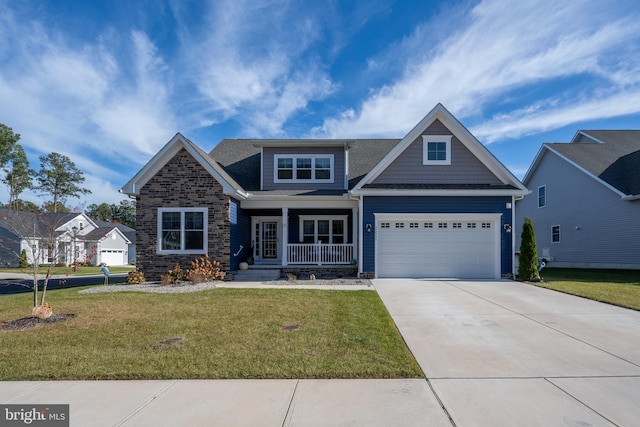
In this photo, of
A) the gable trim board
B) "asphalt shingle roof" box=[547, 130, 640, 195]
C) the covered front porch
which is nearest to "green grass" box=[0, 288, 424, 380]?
the covered front porch

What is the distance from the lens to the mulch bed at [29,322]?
21.5 ft

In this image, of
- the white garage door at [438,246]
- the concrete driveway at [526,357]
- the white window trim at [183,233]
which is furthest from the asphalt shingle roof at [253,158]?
the concrete driveway at [526,357]

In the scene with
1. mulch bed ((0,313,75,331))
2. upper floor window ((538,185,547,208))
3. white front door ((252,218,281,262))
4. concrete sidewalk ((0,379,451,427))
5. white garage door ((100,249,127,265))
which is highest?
upper floor window ((538,185,547,208))

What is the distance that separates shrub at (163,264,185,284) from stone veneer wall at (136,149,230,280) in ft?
0.80

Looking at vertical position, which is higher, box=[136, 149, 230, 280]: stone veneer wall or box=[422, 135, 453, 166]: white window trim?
box=[422, 135, 453, 166]: white window trim

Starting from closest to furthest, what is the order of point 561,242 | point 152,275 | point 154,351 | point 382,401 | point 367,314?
point 382,401 → point 154,351 → point 367,314 → point 152,275 → point 561,242

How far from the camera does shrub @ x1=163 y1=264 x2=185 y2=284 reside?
40.7 feet

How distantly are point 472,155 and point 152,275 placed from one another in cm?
1308

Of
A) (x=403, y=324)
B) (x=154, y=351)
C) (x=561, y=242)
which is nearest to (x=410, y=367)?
(x=403, y=324)

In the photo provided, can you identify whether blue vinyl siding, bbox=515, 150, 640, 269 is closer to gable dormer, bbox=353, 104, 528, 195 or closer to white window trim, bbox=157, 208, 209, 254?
gable dormer, bbox=353, 104, 528, 195

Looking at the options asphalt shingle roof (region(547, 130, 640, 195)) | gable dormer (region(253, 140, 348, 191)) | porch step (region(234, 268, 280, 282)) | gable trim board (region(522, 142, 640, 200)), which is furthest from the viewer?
asphalt shingle roof (region(547, 130, 640, 195))

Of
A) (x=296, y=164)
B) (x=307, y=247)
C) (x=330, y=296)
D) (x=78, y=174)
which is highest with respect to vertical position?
(x=78, y=174)

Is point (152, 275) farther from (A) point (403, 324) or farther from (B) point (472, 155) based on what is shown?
(B) point (472, 155)

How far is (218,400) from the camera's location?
3691 millimetres
